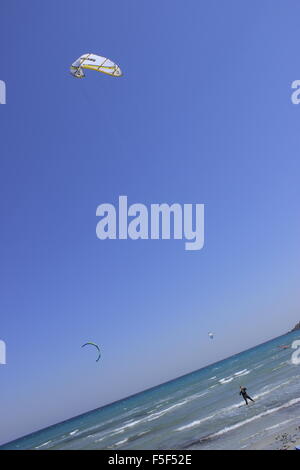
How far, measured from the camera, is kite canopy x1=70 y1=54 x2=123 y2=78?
1794cm

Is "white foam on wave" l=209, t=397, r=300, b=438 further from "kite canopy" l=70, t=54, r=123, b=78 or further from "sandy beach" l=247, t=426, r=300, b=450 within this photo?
"kite canopy" l=70, t=54, r=123, b=78

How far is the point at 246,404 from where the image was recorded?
78.8 ft

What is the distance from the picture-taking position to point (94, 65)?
1833cm

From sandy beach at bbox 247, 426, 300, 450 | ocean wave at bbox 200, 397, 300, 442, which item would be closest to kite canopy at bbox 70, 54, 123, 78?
sandy beach at bbox 247, 426, 300, 450

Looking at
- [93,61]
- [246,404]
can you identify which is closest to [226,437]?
[246,404]

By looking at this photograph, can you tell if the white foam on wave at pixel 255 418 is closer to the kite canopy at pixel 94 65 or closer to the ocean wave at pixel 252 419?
the ocean wave at pixel 252 419

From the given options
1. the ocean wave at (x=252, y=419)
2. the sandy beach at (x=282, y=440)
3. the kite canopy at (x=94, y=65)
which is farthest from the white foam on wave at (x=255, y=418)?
the kite canopy at (x=94, y=65)

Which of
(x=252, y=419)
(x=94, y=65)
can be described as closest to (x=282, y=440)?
(x=252, y=419)

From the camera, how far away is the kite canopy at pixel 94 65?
17938 mm
